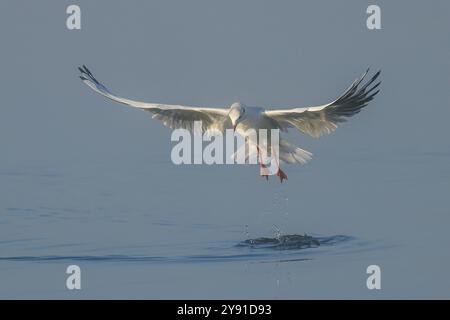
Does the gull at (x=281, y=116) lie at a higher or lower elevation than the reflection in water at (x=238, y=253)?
higher

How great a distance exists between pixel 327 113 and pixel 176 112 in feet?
6.13

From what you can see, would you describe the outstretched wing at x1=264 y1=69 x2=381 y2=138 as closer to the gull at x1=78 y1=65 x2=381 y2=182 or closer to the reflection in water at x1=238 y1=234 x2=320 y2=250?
the gull at x1=78 y1=65 x2=381 y2=182

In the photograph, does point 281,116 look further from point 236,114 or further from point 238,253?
point 238,253

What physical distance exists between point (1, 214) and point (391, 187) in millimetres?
4470

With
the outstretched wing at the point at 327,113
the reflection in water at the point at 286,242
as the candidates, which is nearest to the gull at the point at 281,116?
the outstretched wing at the point at 327,113

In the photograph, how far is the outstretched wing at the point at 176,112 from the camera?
18.3m

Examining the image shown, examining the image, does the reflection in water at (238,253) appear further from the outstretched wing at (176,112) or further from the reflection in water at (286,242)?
the outstretched wing at (176,112)

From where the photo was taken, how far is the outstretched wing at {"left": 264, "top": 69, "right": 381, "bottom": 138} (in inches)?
681

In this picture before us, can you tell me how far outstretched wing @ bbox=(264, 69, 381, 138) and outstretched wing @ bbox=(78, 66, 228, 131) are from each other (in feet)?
2.42

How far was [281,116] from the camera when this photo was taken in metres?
17.9

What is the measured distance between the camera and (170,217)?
722 inches

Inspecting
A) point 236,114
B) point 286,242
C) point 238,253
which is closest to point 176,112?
point 236,114

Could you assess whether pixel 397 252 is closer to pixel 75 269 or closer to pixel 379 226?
pixel 379 226

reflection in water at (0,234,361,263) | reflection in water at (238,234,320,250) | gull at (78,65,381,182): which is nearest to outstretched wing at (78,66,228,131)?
gull at (78,65,381,182)
